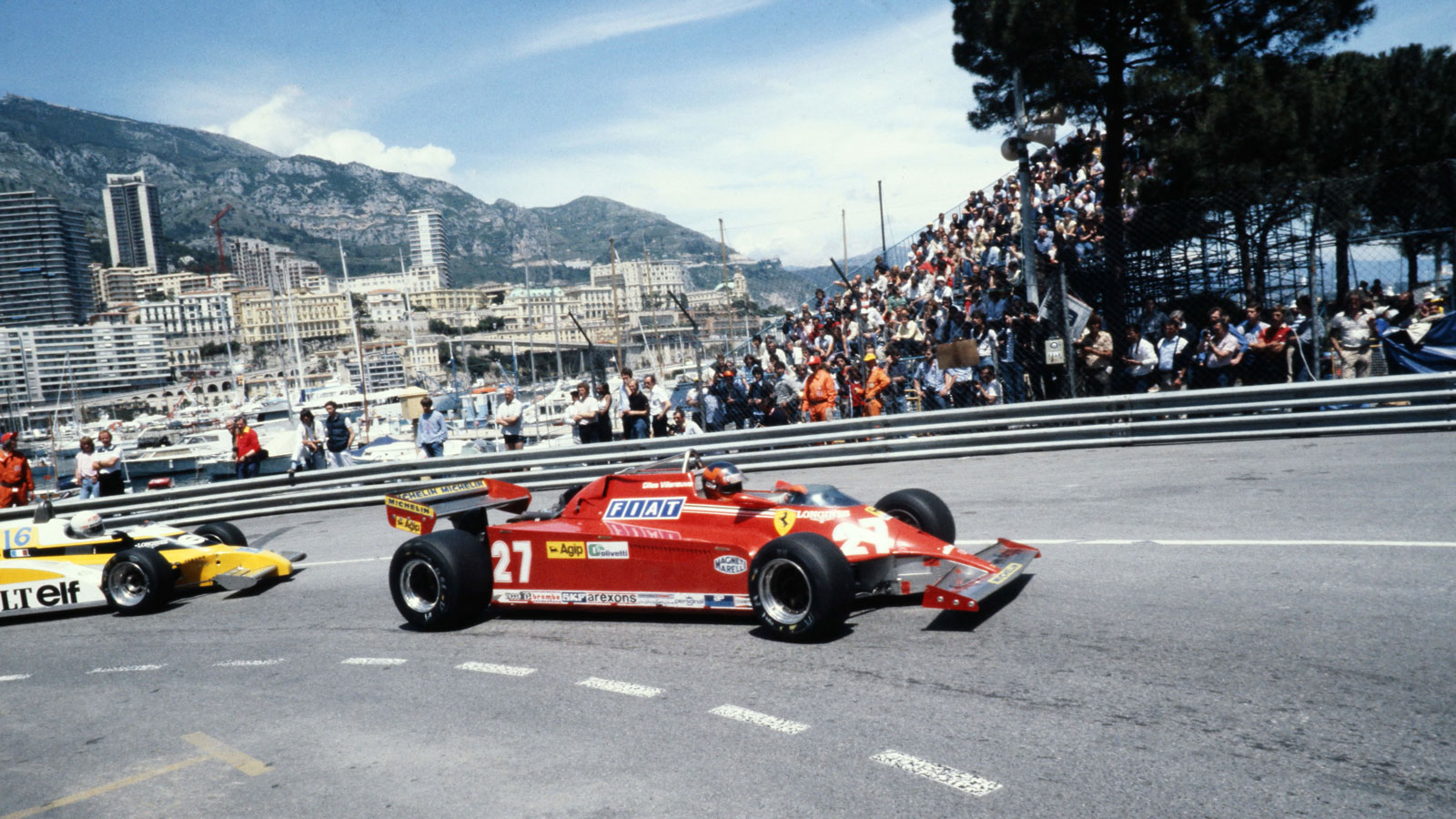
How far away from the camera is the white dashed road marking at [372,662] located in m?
6.52

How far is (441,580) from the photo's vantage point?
716 centimetres

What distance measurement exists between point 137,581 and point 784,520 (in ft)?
21.3

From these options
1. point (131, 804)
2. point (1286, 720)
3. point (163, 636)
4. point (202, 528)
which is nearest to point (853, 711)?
point (1286, 720)

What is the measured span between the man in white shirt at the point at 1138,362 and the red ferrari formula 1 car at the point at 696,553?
7123 millimetres

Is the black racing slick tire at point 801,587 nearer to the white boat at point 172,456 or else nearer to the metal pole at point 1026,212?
the metal pole at point 1026,212

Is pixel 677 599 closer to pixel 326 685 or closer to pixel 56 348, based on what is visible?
pixel 326 685

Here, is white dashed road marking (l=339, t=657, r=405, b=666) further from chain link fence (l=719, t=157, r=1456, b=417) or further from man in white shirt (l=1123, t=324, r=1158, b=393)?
man in white shirt (l=1123, t=324, r=1158, b=393)

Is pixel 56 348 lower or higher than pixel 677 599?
higher

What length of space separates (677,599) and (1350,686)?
3.81 meters

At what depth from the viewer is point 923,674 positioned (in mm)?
5121

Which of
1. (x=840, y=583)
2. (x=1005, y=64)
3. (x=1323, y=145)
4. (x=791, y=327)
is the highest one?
(x=1005, y=64)

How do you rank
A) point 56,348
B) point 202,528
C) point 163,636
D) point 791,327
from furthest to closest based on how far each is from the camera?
point 56,348, point 791,327, point 202,528, point 163,636

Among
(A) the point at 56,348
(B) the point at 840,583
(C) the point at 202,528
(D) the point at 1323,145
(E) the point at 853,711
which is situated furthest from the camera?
(A) the point at 56,348

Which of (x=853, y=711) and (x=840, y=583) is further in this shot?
(x=840, y=583)
